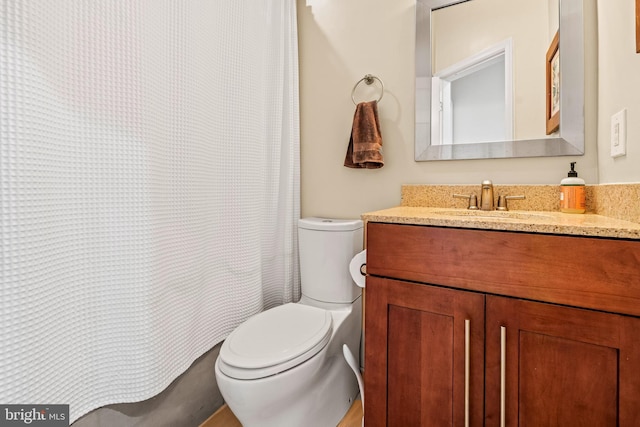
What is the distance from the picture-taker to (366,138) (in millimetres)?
1500

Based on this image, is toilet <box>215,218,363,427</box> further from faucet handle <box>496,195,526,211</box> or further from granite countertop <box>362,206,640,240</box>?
faucet handle <box>496,195,526,211</box>

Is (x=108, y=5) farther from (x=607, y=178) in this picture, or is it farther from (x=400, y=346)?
(x=607, y=178)

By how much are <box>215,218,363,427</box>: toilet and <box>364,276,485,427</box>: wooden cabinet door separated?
24 centimetres

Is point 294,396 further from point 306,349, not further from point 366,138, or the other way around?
point 366,138

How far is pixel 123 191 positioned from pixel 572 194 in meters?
1.58

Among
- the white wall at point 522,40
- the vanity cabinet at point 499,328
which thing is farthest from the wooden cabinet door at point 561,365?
the white wall at point 522,40

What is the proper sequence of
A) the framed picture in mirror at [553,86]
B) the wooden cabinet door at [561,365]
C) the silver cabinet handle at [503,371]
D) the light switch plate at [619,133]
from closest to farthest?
the wooden cabinet door at [561,365]
the silver cabinet handle at [503,371]
the light switch plate at [619,133]
the framed picture in mirror at [553,86]

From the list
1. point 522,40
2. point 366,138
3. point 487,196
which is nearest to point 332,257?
point 366,138

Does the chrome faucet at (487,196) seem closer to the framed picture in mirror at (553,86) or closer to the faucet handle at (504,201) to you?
the faucet handle at (504,201)

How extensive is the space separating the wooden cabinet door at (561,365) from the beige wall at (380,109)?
1.83 ft

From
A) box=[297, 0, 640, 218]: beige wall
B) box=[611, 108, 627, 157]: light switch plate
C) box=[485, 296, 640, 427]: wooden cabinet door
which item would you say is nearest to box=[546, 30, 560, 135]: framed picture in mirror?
box=[297, 0, 640, 218]: beige wall

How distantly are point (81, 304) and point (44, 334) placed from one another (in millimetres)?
107

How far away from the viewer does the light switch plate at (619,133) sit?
941 mm

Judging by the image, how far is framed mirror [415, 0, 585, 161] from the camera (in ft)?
3.97
